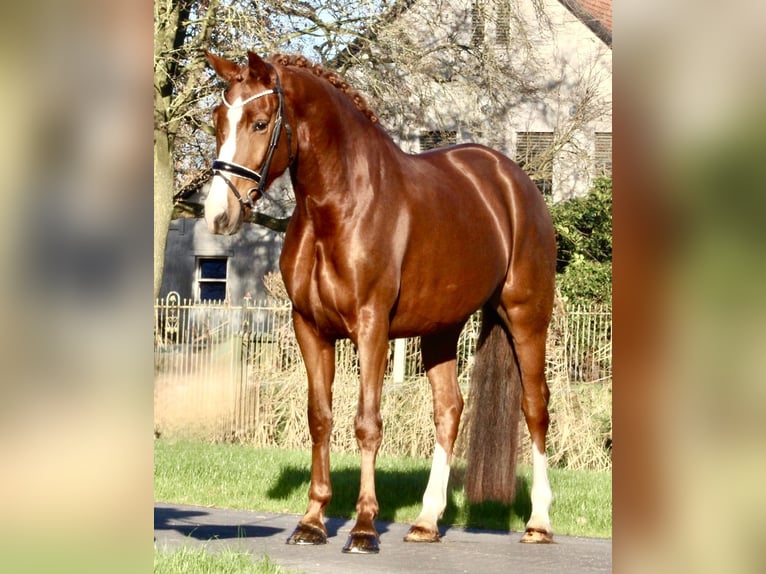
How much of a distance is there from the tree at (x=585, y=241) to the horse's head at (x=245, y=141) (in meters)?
13.6

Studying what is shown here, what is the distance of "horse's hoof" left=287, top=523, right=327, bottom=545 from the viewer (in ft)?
19.1

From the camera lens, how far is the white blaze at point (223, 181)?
196 inches

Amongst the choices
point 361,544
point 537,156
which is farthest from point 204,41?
point 361,544

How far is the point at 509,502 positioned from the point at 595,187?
14940mm

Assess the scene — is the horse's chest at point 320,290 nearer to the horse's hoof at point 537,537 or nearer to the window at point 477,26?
the horse's hoof at point 537,537

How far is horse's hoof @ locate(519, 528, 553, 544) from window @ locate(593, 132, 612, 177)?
1590 centimetres

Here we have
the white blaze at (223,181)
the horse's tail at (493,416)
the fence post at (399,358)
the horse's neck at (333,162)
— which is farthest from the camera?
the fence post at (399,358)

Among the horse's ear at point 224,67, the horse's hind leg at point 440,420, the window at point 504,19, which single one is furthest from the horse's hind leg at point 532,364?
the window at point 504,19
